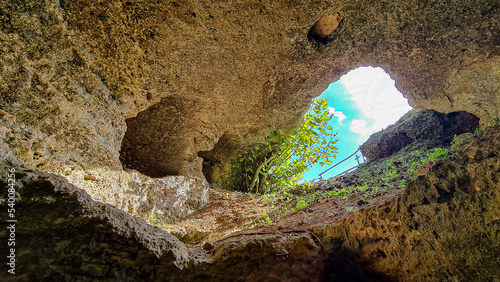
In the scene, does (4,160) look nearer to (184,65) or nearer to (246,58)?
(184,65)

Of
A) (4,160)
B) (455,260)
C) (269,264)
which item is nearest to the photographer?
(4,160)

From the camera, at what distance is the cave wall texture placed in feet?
7.43

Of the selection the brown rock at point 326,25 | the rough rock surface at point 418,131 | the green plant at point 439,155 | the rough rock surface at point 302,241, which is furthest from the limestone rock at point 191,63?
the rough rock surface at point 418,131

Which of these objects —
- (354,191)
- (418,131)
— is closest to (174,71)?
(354,191)

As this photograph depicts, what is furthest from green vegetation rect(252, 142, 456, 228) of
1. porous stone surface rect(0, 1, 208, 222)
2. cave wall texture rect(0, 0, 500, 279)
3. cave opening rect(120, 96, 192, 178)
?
porous stone surface rect(0, 1, 208, 222)

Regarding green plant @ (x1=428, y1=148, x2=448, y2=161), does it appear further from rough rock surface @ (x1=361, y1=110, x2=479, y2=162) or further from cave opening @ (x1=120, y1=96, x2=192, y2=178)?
cave opening @ (x1=120, y1=96, x2=192, y2=178)

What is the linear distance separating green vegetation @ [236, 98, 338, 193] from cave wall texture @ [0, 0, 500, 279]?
7.22 ft

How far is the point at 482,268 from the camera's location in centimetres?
164

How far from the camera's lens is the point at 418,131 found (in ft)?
28.7

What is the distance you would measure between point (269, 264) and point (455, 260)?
1.43m

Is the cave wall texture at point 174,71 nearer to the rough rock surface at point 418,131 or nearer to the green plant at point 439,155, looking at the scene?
the green plant at point 439,155

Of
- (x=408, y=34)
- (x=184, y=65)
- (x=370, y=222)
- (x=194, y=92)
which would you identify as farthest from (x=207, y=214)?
(x=408, y=34)

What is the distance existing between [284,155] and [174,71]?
5036 millimetres

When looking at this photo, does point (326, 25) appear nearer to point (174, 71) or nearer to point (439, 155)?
point (174, 71)
